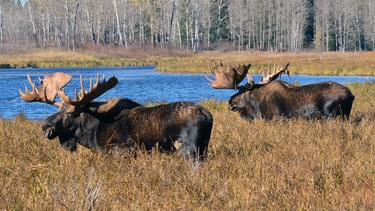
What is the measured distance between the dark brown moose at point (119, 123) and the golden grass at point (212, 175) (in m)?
0.20

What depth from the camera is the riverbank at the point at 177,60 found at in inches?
1519

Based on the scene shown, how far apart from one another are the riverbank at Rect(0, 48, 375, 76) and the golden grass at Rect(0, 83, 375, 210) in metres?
29.2

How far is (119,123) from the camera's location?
281 inches

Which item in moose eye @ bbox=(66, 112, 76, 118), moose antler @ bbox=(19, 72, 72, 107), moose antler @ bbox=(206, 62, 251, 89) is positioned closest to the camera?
moose eye @ bbox=(66, 112, 76, 118)

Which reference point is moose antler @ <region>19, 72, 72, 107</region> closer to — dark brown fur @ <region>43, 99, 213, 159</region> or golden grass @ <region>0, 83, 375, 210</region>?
dark brown fur @ <region>43, 99, 213, 159</region>

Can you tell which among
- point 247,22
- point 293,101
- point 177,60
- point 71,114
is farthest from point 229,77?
point 247,22

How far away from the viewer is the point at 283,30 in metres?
91.2

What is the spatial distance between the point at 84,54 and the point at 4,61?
9.43m

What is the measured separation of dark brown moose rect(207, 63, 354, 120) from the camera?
404 inches

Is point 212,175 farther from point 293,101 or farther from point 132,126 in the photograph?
point 293,101

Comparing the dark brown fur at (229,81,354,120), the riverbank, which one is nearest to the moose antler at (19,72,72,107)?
the dark brown fur at (229,81,354,120)

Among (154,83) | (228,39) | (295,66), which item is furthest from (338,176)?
(228,39)

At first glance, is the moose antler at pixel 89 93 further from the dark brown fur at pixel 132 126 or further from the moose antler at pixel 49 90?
the moose antler at pixel 49 90

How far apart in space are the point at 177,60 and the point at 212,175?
51.1 meters
